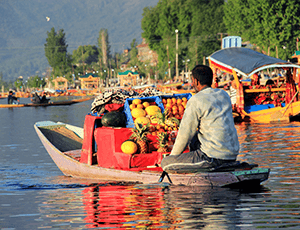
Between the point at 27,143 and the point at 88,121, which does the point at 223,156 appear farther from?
the point at 27,143

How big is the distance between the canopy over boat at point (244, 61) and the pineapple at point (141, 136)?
14.7 m

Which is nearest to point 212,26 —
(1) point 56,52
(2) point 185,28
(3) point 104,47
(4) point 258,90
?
(2) point 185,28

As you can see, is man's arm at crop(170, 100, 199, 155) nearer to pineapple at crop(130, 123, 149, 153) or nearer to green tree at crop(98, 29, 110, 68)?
pineapple at crop(130, 123, 149, 153)

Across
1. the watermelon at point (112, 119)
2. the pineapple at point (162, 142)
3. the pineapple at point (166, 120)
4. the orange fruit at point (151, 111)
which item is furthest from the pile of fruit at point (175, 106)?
the watermelon at point (112, 119)

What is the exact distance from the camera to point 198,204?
7.59 m

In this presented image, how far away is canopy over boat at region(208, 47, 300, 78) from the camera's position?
23906 mm

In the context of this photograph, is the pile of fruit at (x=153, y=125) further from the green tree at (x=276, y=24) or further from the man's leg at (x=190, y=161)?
the green tree at (x=276, y=24)

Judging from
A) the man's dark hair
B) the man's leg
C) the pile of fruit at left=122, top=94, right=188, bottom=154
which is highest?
the man's dark hair

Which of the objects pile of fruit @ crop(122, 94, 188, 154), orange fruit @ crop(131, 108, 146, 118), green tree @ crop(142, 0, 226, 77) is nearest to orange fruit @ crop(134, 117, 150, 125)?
pile of fruit @ crop(122, 94, 188, 154)

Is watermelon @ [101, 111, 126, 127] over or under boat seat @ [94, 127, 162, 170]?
over

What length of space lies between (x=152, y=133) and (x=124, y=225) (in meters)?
3.86

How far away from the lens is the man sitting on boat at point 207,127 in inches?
299

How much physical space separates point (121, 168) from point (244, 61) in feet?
52.9

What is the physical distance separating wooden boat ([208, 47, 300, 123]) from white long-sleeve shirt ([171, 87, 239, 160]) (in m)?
16.4
